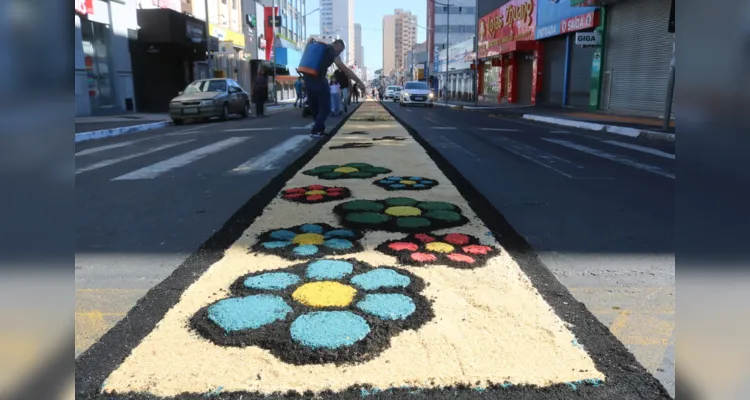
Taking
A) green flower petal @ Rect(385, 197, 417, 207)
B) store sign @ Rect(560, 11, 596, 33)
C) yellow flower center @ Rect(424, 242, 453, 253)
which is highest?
store sign @ Rect(560, 11, 596, 33)

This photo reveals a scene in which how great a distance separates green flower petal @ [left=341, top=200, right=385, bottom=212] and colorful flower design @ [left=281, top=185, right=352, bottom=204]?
0.24 meters

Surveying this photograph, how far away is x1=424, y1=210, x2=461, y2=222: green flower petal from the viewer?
3.95 m

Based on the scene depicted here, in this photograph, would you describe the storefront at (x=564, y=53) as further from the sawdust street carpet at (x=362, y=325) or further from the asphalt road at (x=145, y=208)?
the sawdust street carpet at (x=362, y=325)

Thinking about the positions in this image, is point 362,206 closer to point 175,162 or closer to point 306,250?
point 306,250

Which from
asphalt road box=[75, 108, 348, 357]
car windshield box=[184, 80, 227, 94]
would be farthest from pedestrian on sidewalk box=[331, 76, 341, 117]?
asphalt road box=[75, 108, 348, 357]

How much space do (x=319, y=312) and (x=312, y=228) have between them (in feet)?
4.66

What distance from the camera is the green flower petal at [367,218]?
3.87 metres

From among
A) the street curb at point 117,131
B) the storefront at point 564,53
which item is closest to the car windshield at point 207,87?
the street curb at point 117,131

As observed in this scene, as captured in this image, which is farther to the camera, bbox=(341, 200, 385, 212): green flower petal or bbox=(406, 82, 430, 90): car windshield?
bbox=(406, 82, 430, 90): car windshield

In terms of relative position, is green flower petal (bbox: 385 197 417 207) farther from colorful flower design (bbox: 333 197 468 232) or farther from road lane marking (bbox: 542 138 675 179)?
road lane marking (bbox: 542 138 675 179)

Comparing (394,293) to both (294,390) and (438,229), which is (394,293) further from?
(438,229)
